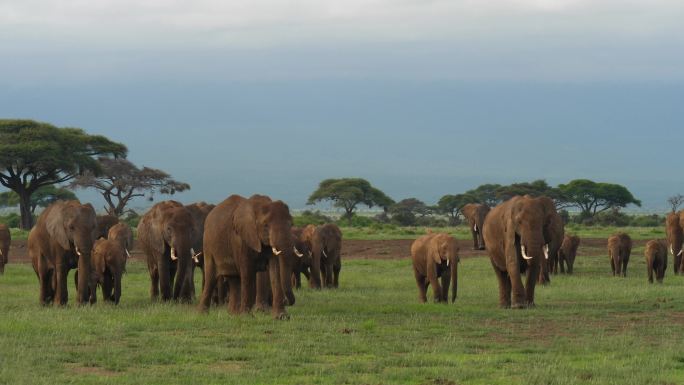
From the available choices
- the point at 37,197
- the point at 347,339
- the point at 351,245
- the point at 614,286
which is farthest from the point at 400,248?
the point at 37,197

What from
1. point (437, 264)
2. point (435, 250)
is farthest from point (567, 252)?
point (435, 250)

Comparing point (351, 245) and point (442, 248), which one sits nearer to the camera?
point (442, 248)

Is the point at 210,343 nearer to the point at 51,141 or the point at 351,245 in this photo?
the point at 351,245

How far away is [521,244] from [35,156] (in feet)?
176

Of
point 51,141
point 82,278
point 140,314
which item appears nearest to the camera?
point 140,314

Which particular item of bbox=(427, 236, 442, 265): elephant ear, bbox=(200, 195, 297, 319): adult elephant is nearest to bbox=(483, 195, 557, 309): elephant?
bbox=(427, 236, 442, 265): elephant ear

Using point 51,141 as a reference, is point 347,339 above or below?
below

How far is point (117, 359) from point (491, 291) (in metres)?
15.2

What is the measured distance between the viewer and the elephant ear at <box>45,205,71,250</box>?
23281mm

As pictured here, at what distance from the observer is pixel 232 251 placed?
2138 cm

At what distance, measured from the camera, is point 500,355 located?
1612cm

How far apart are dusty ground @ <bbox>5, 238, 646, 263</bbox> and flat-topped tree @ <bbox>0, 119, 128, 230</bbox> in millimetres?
17882

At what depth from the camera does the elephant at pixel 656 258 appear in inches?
1287

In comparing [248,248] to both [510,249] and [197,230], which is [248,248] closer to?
[197,230]
